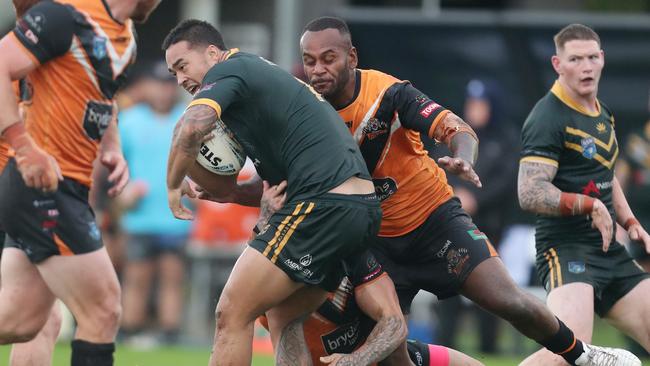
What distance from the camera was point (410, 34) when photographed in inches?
551

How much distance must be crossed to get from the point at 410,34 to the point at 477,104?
1.55 meters

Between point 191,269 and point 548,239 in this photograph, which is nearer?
point 548,239

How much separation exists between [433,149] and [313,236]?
6054 mm

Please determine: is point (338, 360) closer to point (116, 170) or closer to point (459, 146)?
point (459, 146)

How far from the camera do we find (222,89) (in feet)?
22.2

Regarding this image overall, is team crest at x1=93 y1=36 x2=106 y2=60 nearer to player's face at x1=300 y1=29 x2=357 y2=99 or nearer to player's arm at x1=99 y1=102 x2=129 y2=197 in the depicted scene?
player's arm at x1=99 y1=102 x2=129 y2=197

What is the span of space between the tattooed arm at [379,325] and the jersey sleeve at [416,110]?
921 mm

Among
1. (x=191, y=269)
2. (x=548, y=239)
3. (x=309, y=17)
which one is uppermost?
(x=548, y=239)

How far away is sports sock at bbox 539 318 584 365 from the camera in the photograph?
772 centimetres

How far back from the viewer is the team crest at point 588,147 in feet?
27.3

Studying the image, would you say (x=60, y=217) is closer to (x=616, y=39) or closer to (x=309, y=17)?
(x=616, y=39)

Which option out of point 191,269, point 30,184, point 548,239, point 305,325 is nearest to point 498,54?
point 191,269

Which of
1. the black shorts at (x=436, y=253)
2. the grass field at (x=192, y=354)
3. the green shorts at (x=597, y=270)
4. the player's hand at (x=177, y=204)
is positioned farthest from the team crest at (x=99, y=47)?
the grass field at (x=192, y=354)

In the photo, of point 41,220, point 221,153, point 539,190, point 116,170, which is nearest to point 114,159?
point 116,170
